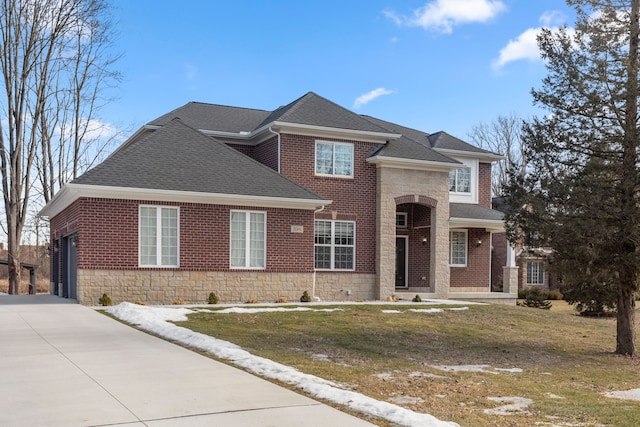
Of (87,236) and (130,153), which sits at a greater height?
(130,153)

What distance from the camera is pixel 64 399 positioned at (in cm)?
688

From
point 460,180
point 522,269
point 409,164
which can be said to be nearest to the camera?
point 409,164

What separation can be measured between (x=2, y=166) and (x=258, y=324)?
20.9 m

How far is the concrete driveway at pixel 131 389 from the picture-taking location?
6227 mm

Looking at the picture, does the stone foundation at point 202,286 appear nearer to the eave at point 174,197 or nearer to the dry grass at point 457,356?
the eave at point 174,197

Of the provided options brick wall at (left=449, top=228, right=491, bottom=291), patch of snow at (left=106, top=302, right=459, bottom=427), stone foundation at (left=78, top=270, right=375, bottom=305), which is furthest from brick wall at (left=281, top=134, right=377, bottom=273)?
patch of snow at (left=106, top=302, right=459, bottom=427)

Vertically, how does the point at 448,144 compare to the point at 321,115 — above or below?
below

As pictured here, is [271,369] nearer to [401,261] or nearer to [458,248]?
[401,261]

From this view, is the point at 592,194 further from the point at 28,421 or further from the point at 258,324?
the point at 28,421

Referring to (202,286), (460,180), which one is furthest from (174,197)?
(460,180)

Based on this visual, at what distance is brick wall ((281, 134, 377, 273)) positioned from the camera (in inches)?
867

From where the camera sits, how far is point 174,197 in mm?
18609

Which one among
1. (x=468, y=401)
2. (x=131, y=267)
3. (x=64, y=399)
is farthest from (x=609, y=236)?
(x=131, y=267)

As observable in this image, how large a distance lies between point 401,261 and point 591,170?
13.6m
